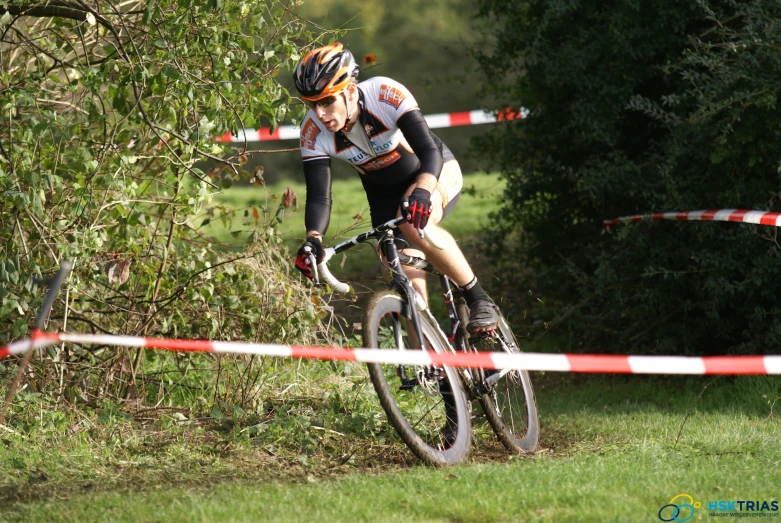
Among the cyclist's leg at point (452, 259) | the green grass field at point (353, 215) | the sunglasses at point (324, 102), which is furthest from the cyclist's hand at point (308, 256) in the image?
the green grass field at point (353, 215)

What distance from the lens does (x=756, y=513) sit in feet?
13.1

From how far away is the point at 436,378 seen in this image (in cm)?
502

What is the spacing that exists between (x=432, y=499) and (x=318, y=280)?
1.20m

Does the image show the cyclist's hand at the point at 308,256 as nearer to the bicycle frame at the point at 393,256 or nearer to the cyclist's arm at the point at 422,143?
the bicycle frame at the point at 393,256

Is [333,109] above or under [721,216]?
above

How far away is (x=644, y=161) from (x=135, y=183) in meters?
4.49

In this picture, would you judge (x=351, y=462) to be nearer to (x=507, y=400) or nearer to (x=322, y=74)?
(x=507, y=400)

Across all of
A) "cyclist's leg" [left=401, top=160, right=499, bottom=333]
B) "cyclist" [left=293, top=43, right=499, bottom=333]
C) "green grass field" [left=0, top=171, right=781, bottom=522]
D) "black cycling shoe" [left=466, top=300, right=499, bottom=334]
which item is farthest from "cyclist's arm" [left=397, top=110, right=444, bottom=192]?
"green grass field" [left=0, top=171, right=781, bottom=522]

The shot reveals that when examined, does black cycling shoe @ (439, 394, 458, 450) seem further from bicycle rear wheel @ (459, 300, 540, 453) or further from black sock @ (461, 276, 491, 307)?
A: black sock @ (461, 276, 491, 307)

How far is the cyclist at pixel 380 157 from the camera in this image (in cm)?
491

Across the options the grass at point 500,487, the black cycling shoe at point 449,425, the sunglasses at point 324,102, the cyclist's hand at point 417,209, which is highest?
the sunglasses at point 324,102

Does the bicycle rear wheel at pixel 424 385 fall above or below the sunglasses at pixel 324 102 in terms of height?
below

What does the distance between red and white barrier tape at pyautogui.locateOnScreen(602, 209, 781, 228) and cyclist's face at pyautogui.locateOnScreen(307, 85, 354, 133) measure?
10.6ft

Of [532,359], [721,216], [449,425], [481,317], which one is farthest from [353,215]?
[532,359]
